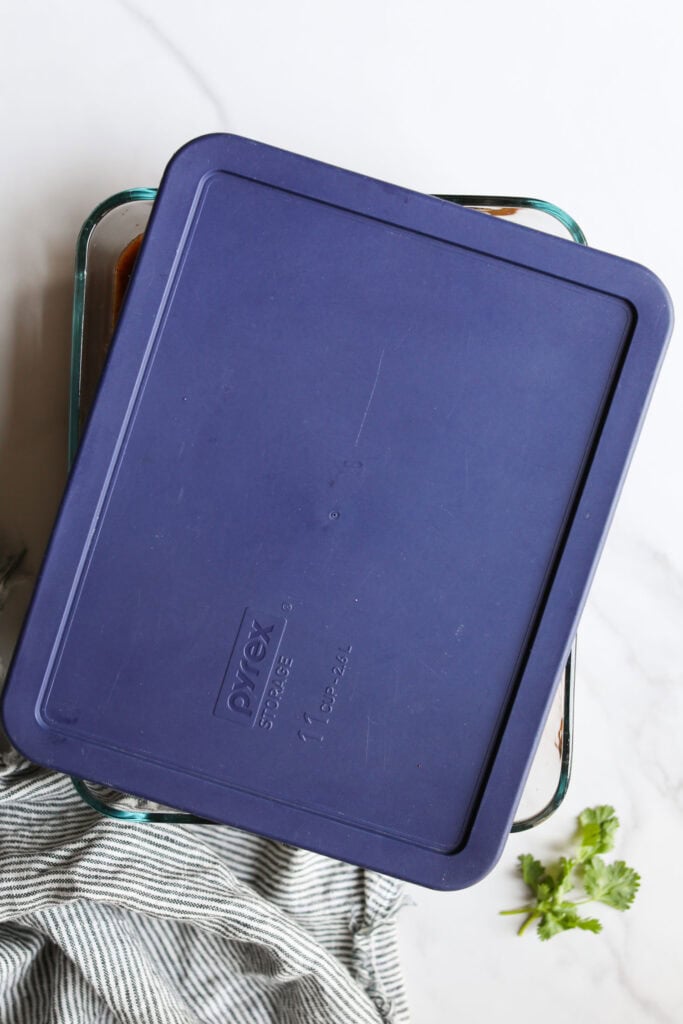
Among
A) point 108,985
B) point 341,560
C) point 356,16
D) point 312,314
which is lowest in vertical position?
point 108,985

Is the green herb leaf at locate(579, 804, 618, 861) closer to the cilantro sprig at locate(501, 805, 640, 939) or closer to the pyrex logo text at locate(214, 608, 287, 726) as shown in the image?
the cilantro sprig at locate(501, 805, 640, 939)

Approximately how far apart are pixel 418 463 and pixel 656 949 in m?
0.49

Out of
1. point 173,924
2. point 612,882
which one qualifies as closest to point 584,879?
point 612,882

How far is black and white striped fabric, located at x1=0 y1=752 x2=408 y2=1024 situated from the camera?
67 centimetres

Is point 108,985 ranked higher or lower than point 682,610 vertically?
lower

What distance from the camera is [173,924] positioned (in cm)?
72

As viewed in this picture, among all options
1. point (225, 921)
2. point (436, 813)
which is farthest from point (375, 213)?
point (225, 921)

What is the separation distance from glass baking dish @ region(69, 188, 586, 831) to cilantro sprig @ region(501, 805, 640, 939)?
0.11 metres

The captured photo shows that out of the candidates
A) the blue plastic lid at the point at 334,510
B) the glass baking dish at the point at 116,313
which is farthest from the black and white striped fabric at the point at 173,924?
the blue plastic lid at the point at 334,510

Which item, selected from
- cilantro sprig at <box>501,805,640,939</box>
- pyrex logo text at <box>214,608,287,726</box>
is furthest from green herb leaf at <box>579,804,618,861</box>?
pyrex logo text at <box>214,608,287,726</box>

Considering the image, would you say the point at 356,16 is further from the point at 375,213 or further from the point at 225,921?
the point at 225,921

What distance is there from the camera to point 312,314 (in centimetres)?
55

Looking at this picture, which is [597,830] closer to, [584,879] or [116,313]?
[584,879]

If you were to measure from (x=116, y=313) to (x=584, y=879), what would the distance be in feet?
1.82
